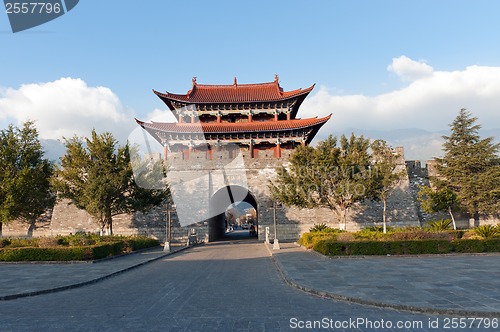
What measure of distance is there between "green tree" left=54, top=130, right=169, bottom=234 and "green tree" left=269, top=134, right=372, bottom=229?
10.7 metres

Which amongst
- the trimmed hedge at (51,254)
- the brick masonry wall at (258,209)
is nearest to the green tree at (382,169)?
the brick masonry wall at (258,209)

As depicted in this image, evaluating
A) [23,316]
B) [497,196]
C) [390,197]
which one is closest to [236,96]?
[390,197]

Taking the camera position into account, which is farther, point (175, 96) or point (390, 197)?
point (175, 96)

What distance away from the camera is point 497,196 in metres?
28.1

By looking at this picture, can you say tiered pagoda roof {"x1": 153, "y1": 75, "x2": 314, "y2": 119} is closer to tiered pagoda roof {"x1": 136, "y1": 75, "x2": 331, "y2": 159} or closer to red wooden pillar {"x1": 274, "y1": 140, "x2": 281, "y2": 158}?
tiered pagoda roof {"x1": 136, "y1": 75, "x2": 331, "y2": 159}

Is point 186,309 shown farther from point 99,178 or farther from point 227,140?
point 227,140

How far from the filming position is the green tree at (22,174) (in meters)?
22.0

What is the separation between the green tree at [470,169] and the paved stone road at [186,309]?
85.2 feet

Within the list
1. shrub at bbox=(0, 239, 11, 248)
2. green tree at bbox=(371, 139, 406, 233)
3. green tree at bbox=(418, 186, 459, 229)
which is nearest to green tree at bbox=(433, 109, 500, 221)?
green tree at bbox=(418, 186, 459, 229)

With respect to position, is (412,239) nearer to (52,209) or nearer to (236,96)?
(236,96)

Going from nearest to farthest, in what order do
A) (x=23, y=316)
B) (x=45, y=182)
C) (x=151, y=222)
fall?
1. (x=23, y=316)
2. (x=45, y=182)
3. (x=151, y=222)

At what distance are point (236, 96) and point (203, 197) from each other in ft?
45.1

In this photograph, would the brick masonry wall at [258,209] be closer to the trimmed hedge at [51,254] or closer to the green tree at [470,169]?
the green tree at [470,169]

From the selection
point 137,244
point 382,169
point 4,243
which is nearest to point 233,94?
point 382,169
